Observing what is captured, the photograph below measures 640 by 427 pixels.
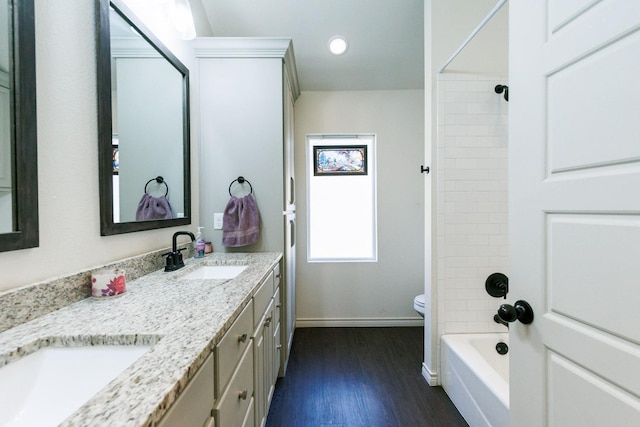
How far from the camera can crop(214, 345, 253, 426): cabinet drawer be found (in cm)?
79

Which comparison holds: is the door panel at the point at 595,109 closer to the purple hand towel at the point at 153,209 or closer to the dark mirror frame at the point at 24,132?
the dark mirror frame at the point at 24,132

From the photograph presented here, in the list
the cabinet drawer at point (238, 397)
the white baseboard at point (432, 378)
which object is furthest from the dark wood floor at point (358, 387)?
the cabinet drawer at point (238, 397)

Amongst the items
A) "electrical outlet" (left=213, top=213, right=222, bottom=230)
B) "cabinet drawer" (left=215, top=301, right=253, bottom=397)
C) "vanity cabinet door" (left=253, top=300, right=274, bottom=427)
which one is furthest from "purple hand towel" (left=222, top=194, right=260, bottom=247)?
"cabinet drawer" (left=215, top=301, right=253, bottom=397)

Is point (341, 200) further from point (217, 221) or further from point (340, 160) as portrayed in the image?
point (217, 221)

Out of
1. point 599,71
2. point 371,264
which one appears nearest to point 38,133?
point 599,71

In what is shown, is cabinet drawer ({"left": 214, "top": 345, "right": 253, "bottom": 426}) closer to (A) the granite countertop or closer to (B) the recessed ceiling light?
(A) the granite countertop

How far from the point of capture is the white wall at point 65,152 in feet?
2.70

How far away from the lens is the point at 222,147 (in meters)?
1.91

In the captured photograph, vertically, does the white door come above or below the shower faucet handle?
above

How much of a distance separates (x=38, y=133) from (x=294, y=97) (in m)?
2.16

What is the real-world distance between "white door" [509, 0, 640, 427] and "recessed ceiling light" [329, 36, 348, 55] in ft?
5.52

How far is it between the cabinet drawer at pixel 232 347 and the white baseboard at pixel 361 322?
178 centimetres

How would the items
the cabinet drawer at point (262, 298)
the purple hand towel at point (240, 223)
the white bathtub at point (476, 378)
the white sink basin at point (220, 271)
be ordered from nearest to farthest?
1. the cabinet drawer at point (262, 298)
2. the white bathtub at point (476, 378)
3. the white sink basin at point (220, 271)
4. the purple hand towel at point (240, 223)

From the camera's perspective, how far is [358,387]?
1837 millimetres
